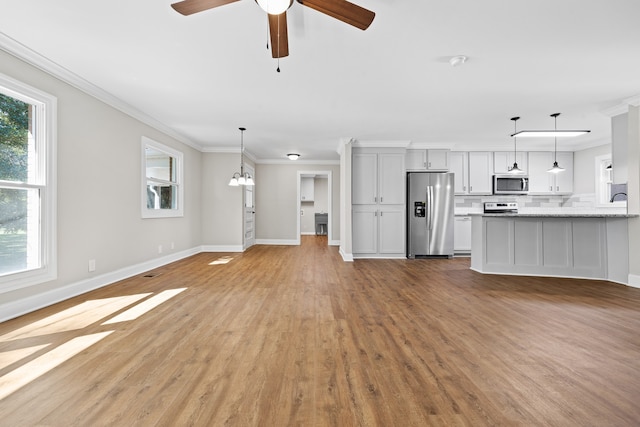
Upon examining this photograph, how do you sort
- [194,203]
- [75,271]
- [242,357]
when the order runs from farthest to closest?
[194,203] → [75,271] → [242,357]

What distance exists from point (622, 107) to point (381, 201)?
372 cm

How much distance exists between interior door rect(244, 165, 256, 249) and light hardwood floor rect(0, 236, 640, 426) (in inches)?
155

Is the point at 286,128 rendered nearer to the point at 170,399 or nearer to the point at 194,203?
the point at 194,203

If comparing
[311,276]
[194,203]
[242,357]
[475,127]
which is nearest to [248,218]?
[194,203]

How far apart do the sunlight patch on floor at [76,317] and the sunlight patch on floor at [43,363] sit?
0.35 m

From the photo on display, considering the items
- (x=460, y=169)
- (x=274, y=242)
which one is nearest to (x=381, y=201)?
(x=460, y=169)

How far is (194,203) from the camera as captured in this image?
263 inches

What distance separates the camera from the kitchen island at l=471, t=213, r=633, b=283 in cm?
419

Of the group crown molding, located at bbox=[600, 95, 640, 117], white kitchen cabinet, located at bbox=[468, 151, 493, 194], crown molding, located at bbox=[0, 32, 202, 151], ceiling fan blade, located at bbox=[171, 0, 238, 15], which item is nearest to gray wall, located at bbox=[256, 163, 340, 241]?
white kitchen cabinet, located at bbox=[468, 151, 493, 194]

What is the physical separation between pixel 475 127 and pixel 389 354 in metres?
4.60

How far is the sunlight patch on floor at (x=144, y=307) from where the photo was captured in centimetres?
269

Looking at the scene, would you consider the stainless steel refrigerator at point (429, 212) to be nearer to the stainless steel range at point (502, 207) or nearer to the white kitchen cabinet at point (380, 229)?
the white kitchen cabinet at point (380, 229)

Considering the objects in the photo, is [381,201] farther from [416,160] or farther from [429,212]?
[416,160]

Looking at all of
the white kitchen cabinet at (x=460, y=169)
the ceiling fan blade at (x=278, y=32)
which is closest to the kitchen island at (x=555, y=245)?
the white kitchen cabinet at (x=460, y=169)
